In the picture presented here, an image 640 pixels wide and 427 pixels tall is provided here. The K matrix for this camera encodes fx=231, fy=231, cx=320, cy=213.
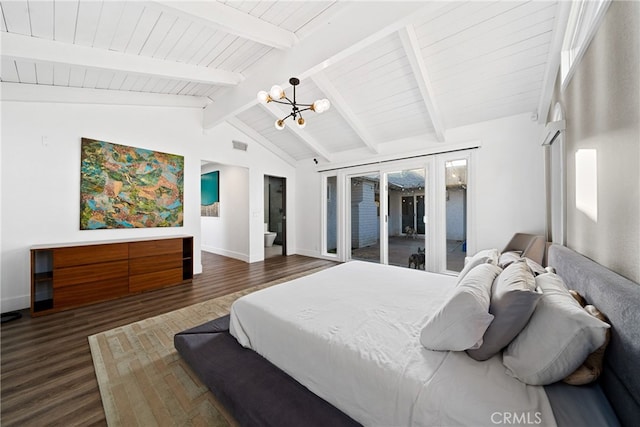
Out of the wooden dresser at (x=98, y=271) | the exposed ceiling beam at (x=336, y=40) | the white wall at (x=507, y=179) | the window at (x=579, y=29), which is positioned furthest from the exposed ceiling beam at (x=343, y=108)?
the wooden dresser at (x=98, y=271)

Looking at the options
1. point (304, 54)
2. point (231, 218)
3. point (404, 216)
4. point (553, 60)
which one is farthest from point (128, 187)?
point (553, 60)

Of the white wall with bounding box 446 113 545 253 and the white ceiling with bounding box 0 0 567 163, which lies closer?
the white ceiling with bounding box 0 0 567 163

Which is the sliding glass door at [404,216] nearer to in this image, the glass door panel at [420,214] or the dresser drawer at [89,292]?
the glass door panel at [420,214]

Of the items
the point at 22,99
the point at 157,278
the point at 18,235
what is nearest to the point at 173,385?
the point at 157,278

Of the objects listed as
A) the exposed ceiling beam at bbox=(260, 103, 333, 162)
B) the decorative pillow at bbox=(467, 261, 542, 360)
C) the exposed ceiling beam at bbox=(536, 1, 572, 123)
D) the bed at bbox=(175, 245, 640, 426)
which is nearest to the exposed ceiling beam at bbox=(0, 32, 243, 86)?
the exposed ceiling beam at bbox=(260, 103, 333, 162)

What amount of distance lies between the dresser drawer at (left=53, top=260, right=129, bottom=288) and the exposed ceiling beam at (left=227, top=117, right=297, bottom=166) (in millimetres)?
3124

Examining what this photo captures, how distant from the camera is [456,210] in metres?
4.02

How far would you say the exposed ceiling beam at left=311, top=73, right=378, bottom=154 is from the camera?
329cm

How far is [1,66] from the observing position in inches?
92.6

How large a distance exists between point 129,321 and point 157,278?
1.16 metres

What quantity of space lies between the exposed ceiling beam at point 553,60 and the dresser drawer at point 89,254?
211 inches

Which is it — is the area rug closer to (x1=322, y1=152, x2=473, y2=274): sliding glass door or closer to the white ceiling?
the white ceiling

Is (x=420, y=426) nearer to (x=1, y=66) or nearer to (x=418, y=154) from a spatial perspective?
(x=418, y=154)

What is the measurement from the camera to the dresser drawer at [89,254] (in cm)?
273
